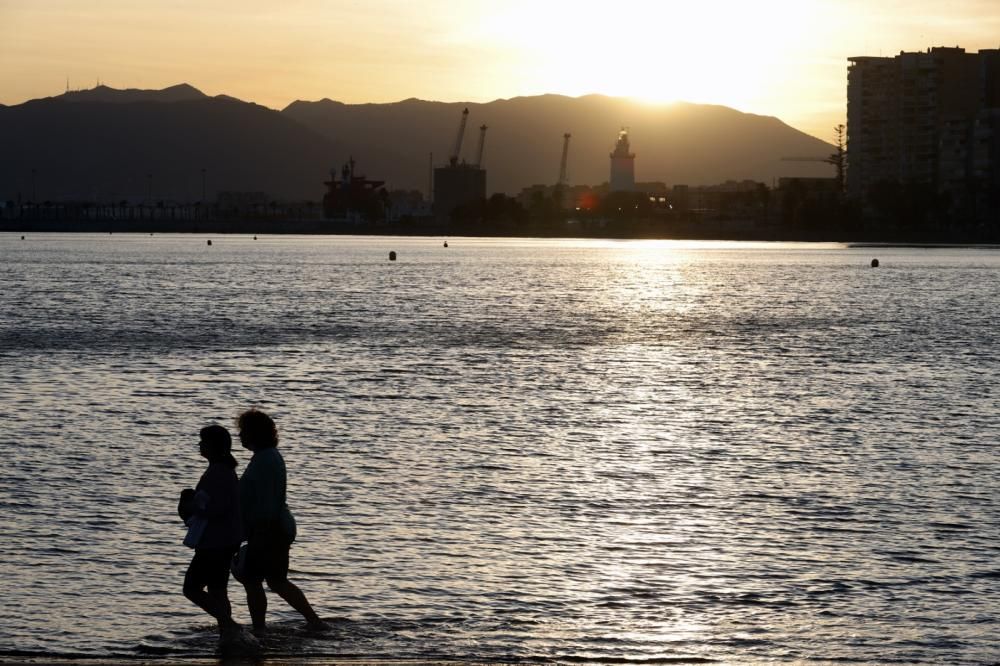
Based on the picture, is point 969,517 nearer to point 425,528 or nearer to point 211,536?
point 425,528

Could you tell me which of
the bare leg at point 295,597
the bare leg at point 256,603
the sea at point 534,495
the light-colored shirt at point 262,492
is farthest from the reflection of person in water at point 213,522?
the sea at point 534,495

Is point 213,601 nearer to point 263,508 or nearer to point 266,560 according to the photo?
point 266,560

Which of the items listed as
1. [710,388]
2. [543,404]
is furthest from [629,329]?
[543,404]

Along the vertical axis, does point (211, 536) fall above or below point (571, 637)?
above

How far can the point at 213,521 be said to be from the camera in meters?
13.4

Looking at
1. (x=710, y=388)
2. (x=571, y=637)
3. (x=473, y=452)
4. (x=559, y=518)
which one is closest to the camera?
(x=571, y=637)

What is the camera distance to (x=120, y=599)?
16.5 m

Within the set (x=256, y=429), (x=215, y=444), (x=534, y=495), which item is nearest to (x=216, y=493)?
(x=215, y=444)

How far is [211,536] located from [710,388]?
30.1m

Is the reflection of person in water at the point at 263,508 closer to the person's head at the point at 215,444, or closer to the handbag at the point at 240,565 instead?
the handbag at the point at 240,565

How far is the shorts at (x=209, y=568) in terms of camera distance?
13562 millimetres

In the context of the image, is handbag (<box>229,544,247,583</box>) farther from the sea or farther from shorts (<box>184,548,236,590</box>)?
the sea

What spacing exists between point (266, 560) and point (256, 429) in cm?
138

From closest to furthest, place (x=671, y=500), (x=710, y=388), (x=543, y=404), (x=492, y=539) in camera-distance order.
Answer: (x=492, y=539), (x=671, y=500), (x=543, y=404), (x=710, y=388)
